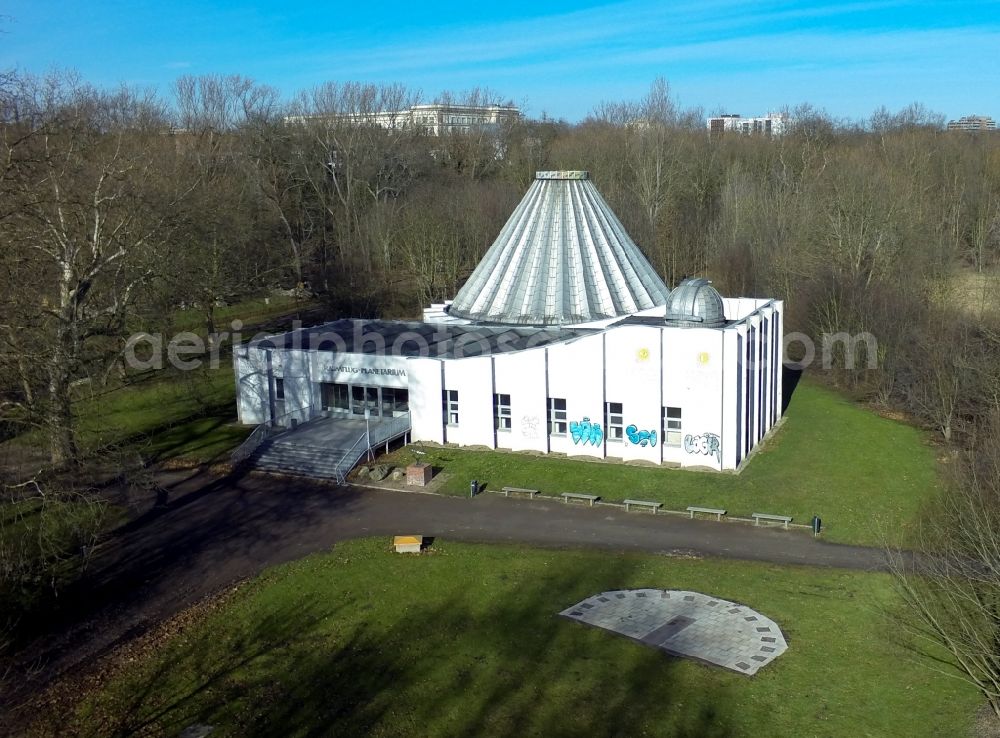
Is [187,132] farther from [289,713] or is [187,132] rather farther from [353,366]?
[289,713]

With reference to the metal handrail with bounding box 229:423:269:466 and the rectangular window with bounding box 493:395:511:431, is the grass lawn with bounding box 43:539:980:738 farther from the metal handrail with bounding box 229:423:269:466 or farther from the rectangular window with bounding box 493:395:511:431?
the metal handrail with bounding box 229:423:269:466

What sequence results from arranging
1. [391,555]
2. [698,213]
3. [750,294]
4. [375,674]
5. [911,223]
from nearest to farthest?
[375,674] → [391,555] → [911,223] → [750,294] → [698,213]

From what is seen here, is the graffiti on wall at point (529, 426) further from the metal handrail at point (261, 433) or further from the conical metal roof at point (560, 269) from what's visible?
the metal handrail at point (261, 433)

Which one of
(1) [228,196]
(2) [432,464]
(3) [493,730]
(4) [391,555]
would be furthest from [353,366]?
(1) [228,196]

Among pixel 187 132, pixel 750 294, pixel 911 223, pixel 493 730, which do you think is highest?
pixel 187 132

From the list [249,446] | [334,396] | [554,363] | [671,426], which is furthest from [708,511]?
[249,446]

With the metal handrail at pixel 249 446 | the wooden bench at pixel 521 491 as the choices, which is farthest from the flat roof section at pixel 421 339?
the wooden bench at pixel 521 491

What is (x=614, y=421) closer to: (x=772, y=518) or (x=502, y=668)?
(x=772, y=518)
